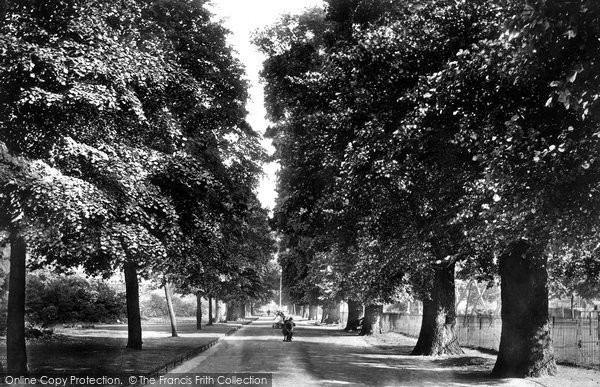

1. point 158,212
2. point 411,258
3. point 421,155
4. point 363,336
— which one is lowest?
point 363,336

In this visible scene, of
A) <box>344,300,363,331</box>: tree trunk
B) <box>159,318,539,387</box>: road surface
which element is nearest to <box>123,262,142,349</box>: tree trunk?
<box>159,318,539,387</box>: road surface

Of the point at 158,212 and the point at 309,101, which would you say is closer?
the point at 158,212

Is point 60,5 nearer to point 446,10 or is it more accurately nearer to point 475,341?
point 446,10

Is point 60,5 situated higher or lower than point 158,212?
higher

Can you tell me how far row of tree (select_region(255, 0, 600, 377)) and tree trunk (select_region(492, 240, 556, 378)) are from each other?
0.04m

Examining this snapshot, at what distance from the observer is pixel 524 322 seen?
15891mm

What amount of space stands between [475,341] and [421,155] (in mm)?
17411

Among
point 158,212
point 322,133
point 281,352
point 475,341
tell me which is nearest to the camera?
point 158,212

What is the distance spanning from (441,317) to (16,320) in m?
15.4

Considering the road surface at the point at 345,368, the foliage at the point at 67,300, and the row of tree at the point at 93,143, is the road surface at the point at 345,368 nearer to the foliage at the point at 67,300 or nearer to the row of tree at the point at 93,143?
the row of tree at the point at 93,143

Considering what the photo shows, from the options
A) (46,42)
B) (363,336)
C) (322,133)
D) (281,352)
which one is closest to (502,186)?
(322,133)

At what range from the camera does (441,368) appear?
18.6 m

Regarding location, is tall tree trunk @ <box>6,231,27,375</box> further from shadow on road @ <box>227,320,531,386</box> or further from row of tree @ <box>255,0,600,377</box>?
row of tree @ <box>255,0,600,377</box>

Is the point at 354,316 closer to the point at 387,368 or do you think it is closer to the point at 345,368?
the point at 387,368
